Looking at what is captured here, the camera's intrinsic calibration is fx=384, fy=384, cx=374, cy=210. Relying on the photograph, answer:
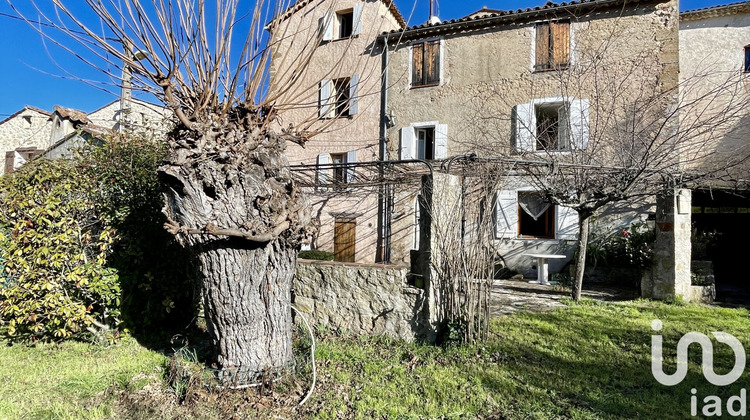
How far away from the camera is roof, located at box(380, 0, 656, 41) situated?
10.3 meters

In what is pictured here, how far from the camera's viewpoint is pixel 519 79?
37.1 ft

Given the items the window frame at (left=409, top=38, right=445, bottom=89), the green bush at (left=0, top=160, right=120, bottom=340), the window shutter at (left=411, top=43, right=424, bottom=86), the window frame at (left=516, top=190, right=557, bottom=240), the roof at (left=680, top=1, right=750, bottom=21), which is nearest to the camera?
the green bush at (left=0, top=160, right=120, bottom=340)

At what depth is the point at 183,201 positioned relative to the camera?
3.29 metres

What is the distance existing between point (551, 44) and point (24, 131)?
937 inches

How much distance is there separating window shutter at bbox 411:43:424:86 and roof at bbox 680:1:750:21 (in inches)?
325

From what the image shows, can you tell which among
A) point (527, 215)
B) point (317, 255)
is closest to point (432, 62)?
point (527, 215)

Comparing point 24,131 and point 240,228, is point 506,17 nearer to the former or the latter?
point 240,228

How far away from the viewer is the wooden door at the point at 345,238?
13.1 metres

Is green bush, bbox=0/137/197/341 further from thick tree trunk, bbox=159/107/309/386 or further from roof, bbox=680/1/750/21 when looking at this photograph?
roof, bbox=680/1/750/21

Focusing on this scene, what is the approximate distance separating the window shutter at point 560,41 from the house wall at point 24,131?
71.8 ft

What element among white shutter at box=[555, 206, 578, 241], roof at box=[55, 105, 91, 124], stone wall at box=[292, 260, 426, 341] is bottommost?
stone wall at box=[292, 260, 426, 341]

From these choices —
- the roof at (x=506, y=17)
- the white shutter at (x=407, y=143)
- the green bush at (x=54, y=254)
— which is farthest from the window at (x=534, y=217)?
the green bush at (x=54, y=254)

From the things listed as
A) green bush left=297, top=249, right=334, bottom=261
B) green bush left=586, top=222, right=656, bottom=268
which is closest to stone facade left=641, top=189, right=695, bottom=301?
green bush left=586, top=222, right=656, bottom=268

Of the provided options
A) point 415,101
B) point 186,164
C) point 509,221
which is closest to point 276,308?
point 186,164
